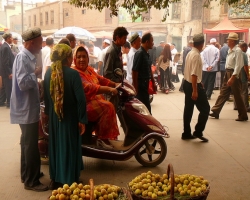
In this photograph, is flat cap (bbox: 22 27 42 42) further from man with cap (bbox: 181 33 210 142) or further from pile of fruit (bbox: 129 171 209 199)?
man with cap (bbox: 181 33 210 142)

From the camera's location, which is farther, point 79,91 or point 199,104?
point 199,104

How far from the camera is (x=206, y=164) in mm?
5668

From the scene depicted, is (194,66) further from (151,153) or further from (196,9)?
(196,9)

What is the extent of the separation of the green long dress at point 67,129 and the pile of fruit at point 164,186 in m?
1.05

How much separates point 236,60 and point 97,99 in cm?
446

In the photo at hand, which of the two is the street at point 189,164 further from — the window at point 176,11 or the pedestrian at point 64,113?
the window at point 176,11

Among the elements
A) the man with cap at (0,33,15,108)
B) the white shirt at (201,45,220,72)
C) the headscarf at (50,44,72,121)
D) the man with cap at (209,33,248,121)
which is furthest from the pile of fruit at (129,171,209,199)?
the white shirt at (201,45,220,72)

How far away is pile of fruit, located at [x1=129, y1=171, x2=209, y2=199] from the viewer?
11.1ft

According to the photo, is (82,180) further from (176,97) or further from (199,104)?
(176,97)

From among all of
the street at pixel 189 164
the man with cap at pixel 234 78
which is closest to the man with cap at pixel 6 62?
the street at pixel 189 164

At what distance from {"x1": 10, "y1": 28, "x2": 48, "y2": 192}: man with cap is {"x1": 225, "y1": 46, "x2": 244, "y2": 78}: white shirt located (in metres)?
5.24

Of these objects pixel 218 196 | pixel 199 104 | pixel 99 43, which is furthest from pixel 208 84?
pixel 99 43

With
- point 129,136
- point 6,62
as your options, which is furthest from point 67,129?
point 6,62

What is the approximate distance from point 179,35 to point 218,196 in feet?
96.0
